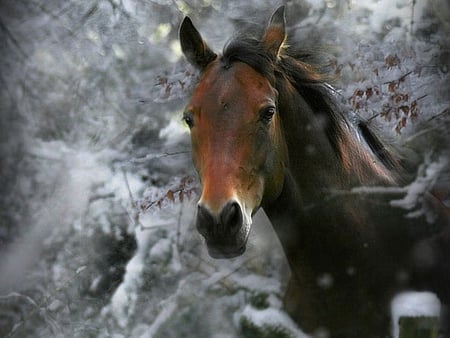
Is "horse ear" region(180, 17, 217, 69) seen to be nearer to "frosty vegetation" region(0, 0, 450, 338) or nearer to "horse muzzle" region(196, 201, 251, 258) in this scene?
"horse muzzle" region(196, 201, 251, 258)

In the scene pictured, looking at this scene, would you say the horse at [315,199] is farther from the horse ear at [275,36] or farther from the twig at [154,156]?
the twig at [154,156]

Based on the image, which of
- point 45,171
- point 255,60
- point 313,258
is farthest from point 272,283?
point 45,171

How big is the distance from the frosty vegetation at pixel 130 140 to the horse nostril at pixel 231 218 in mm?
1836

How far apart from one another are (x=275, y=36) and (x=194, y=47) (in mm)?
324

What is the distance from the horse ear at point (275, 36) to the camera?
7.66 feet

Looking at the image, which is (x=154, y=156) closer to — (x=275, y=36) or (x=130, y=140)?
(x=130, y=140)

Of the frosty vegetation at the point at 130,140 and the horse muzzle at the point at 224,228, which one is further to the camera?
the frosty vegetation at the point at 130,140

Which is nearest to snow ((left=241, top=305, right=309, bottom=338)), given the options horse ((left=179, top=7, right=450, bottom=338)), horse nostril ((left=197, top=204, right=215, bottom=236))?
horse ((left=179, top=7, right=450, bottom=338))

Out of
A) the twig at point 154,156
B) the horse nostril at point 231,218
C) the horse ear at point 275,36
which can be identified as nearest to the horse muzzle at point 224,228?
the horse nostril at point 231,218

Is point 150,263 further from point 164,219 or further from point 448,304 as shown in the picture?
point 448,304

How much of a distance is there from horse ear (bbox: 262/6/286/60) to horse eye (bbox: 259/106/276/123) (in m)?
0.30

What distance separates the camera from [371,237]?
2.30 m

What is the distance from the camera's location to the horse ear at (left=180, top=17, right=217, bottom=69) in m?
2.37

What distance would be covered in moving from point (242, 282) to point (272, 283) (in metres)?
0.38
